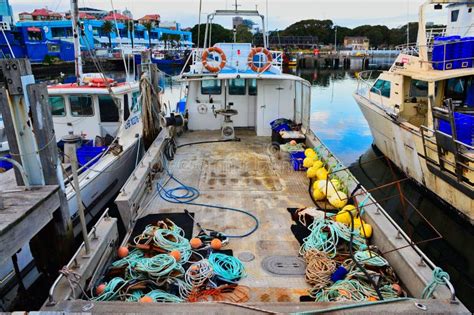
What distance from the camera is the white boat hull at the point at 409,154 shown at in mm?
8336

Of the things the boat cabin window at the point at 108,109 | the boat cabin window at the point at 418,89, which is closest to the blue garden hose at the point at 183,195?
the boat cabin window at the point at 108,109

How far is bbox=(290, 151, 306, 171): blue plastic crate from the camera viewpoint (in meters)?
8.08

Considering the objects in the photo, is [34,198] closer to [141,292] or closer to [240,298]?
[141,292]

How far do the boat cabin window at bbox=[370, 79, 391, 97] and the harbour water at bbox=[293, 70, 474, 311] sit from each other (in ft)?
7.58

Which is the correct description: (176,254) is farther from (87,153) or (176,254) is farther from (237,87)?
(237,87)

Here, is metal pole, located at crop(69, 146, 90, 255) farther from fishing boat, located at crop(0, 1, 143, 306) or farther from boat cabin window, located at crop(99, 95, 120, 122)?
boat cabin window, located at crop(99, 95, 120, 122)

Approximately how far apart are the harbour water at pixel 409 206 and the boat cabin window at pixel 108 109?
676 cm

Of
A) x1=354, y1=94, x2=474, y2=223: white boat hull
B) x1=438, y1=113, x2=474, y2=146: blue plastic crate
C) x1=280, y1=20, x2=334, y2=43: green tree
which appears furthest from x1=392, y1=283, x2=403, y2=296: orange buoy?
x1=280, y1=20, x2=334, y2=43: green tree

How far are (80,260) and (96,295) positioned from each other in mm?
440

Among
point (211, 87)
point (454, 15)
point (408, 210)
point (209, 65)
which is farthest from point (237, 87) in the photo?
point (454, 15)

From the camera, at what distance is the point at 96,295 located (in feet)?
13.4

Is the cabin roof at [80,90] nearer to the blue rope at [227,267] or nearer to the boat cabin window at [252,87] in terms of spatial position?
the boat cabin window at [252,87]

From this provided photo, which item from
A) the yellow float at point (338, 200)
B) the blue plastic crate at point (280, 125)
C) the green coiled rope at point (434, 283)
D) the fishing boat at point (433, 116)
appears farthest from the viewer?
the blue plastic crate at point (280, 125)

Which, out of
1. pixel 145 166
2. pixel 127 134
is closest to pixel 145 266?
pixel 145 166
